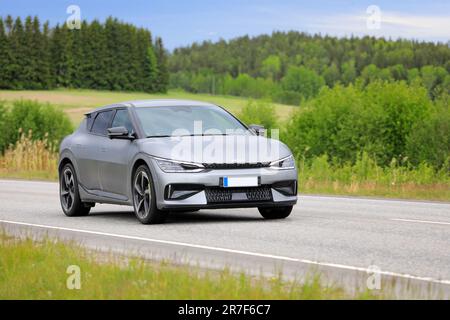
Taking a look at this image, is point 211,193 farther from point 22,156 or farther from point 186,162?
point 22,156

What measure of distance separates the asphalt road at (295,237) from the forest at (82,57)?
14355 cm

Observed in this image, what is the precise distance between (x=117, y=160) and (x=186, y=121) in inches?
44.1

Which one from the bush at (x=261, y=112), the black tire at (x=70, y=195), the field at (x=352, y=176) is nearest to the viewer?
the black tire at (x=70, y=195)

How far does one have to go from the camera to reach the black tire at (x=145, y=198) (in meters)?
12.9

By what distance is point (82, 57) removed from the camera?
6688 inches

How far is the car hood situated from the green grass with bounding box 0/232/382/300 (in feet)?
10.4

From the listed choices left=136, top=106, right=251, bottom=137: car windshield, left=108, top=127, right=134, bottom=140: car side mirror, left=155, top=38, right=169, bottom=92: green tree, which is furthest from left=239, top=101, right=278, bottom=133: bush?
left=155, top=38, right=169, bottom=92: green tree

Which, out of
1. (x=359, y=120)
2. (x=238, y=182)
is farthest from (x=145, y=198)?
(x=359, y=120)

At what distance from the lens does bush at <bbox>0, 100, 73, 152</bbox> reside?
6162 centimetres

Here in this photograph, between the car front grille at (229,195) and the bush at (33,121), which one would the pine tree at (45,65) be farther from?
the car front grille at (229,195)

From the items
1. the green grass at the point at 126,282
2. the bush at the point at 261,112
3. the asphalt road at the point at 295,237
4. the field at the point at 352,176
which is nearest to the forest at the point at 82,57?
the bush at the point at 261,112

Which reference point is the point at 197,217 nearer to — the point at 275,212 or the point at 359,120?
the point at 275,212

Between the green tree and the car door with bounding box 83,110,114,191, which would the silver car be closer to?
the car door with bounding box 83,110,114,191
